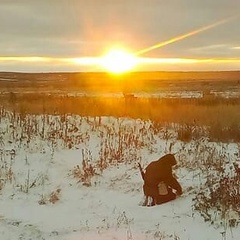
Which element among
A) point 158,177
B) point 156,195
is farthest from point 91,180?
point 156,195

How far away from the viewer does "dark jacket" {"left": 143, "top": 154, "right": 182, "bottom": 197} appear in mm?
9320

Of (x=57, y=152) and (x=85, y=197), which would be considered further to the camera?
(x=57, y=152)

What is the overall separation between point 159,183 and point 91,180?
6.38 ft

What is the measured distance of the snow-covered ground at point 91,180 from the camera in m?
7.91

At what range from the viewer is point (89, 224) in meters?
8.23

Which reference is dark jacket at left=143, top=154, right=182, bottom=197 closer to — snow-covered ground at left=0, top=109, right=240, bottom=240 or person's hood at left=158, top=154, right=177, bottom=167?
person's hood at left=158, top=154, right=177, bottom=167

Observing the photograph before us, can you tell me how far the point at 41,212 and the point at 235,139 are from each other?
666cm

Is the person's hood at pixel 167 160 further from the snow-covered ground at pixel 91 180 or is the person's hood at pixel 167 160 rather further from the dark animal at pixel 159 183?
the snow-covered ground at pixel 91 180

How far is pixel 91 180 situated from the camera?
35.7 ft

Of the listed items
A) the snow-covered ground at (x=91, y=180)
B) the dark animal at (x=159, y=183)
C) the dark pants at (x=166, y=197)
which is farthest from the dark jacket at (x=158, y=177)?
the snow-covered ground at (x=91, y=180)

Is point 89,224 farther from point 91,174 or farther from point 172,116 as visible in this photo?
point 172,116

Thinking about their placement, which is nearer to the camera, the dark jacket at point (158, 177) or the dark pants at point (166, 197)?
Result: the dark pants at point (166, 197)

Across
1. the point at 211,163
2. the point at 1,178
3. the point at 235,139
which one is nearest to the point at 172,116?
the point at 235,139

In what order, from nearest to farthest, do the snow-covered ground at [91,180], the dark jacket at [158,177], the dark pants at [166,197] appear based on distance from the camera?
the snow-covered ground at [91,180], the dark pants at [166,197], the dark jacket at [158,177]
